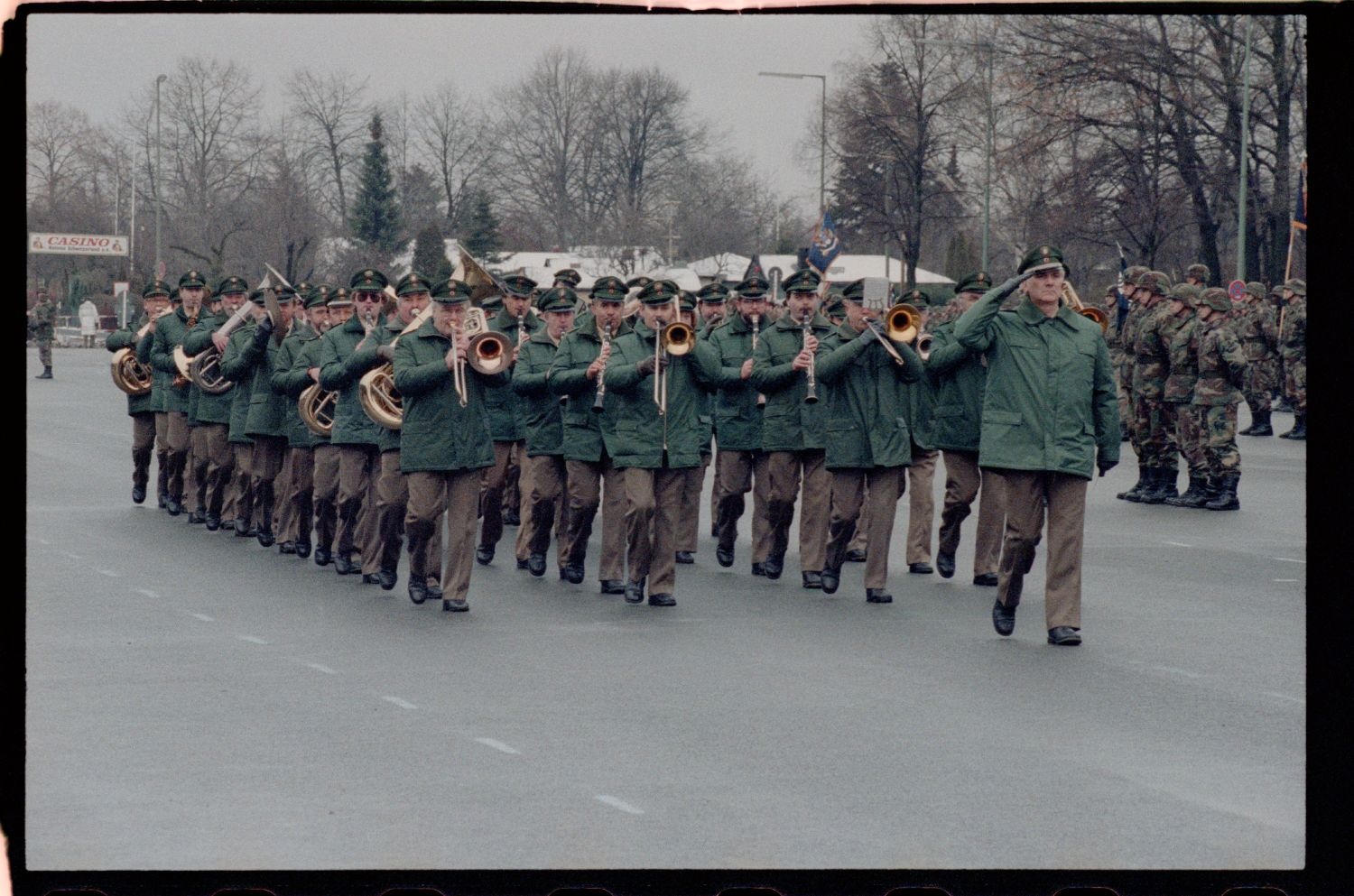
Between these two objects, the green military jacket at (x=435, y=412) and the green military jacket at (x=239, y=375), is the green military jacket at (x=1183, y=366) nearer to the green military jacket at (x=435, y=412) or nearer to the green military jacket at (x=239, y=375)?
the green military jacket at (x=239, y=375)

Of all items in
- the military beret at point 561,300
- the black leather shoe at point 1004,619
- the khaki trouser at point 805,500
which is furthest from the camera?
the military beret at point 561,300

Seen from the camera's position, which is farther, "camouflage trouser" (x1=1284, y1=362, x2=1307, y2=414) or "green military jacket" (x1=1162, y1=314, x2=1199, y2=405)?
"camouflage trouser" (x1=1284, y1=362, x2=1307, y2=414)

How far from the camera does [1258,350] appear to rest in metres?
29.3

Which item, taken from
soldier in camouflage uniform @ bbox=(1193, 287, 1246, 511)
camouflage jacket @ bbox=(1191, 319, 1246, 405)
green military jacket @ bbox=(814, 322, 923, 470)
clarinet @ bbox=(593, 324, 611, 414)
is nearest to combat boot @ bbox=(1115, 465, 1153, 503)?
soldier in camouflage uniform @ bbox=(1193, 287, 1246, 511)

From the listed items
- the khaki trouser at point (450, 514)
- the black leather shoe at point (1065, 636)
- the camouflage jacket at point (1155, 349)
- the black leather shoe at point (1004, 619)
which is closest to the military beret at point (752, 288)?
the khaki trouser at point (450, 514)

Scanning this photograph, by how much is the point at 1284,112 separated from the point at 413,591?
2493cm

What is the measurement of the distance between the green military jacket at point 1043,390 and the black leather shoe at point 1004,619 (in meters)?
0.81

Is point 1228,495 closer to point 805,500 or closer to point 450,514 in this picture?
point 805,500

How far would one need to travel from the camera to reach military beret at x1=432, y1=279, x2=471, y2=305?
12.6m

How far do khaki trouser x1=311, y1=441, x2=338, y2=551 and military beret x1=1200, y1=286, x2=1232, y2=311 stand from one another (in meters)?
8.60

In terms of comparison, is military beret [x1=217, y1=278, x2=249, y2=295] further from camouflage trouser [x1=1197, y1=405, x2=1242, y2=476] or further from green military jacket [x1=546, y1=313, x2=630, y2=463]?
camouflage trouser [x1=1197, y1=405, x2=1242, y2=476]

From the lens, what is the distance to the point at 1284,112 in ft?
113

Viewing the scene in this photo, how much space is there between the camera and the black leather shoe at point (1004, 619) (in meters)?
11.5
